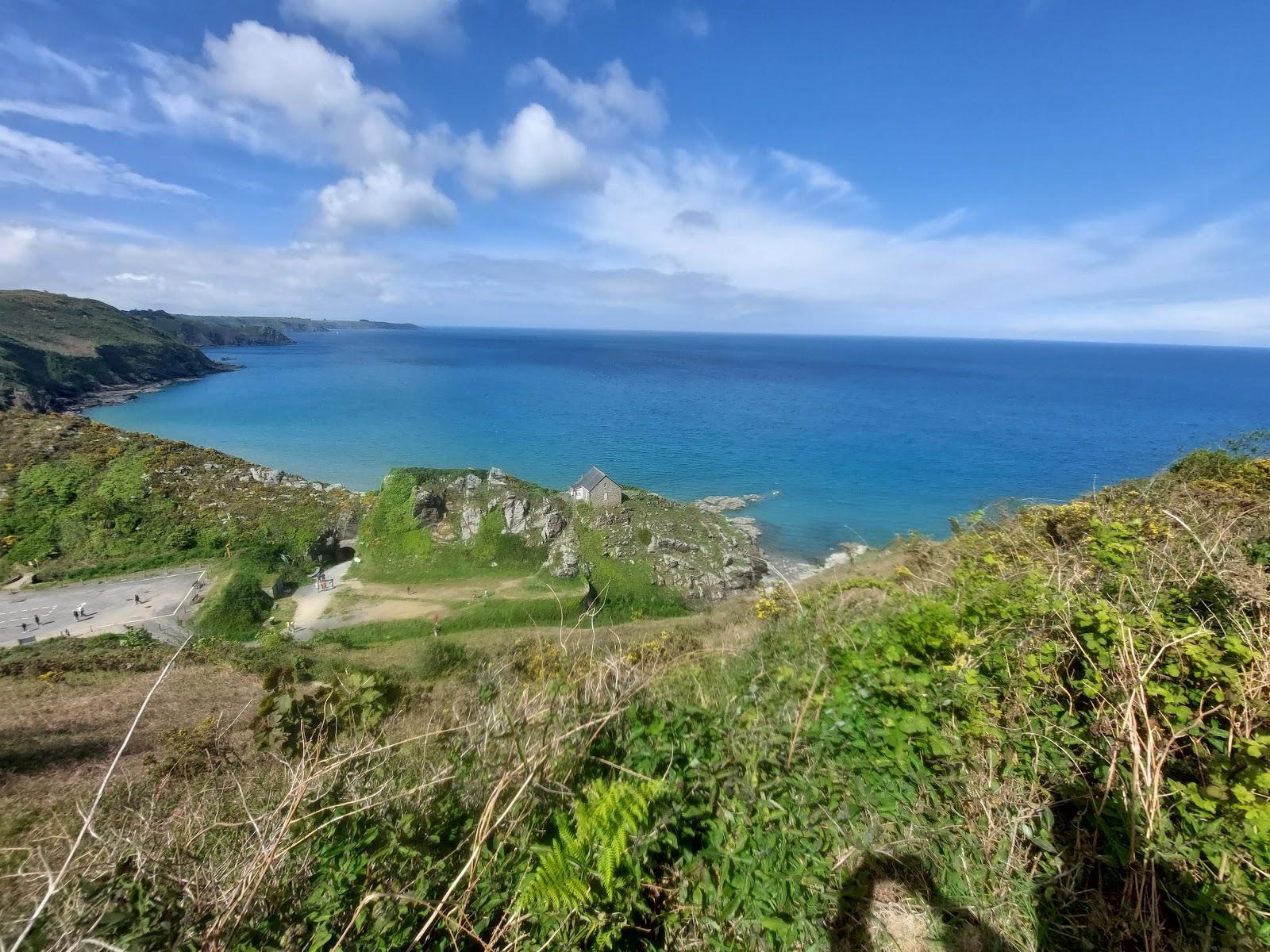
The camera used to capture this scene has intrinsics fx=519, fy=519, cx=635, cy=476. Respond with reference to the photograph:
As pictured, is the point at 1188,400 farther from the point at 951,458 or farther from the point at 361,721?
the point at 361,721

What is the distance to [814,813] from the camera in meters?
2.95

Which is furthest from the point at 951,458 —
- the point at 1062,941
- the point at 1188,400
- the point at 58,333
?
the point at 58,333

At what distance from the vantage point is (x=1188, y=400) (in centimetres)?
8531

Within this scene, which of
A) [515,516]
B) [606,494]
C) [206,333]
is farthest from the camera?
[206,333]

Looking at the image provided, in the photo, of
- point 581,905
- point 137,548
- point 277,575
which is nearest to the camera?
point 581,905

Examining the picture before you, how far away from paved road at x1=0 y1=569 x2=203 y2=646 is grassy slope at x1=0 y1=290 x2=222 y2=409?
2033 inches

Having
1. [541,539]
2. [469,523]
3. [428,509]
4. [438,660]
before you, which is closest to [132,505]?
[428,509]

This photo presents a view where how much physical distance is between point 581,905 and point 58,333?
128096 mm

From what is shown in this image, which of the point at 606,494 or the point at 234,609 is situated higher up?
the point at 606,494

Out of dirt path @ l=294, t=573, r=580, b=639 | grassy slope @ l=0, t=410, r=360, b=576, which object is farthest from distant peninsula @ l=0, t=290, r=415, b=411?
dirt path @ l=294, t=573, r=580, b=639

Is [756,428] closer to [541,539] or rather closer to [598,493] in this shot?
[598,493]

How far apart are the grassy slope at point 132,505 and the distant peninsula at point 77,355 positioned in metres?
38.0

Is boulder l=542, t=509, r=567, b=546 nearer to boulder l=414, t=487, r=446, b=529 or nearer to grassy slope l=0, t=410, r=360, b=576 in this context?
boulder l=414, t=487, r=446, b=529

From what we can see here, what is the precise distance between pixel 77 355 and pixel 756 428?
99.9 metres
